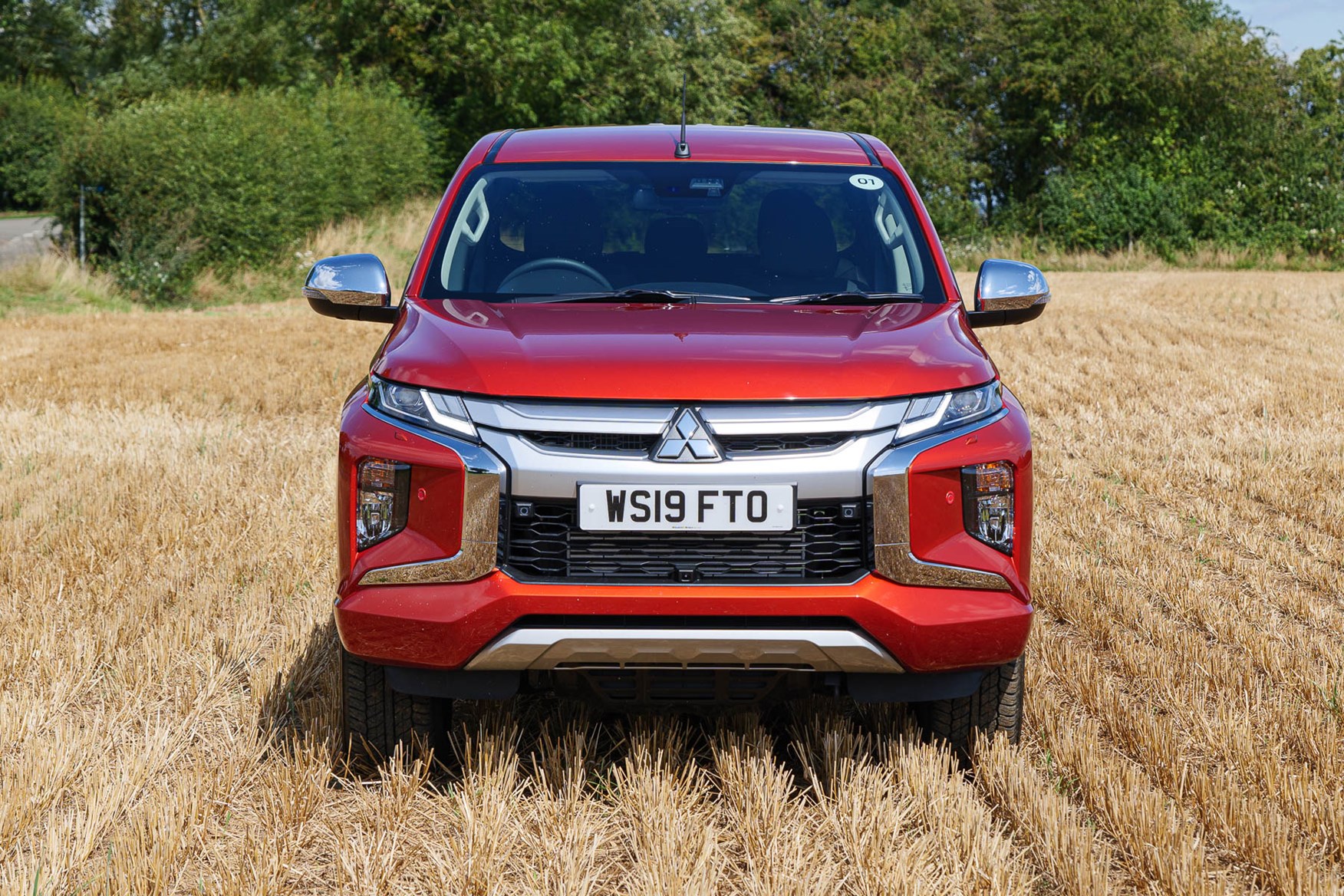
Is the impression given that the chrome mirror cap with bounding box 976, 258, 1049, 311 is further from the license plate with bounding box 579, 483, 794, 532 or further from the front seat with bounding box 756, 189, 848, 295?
the license plate with bounding box 579, 483, 794, 532

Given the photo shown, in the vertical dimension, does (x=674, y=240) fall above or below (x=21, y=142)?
below

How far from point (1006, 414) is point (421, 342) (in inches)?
59.9

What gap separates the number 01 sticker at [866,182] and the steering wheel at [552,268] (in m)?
1.01

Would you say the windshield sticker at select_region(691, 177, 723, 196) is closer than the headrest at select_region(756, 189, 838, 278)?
No

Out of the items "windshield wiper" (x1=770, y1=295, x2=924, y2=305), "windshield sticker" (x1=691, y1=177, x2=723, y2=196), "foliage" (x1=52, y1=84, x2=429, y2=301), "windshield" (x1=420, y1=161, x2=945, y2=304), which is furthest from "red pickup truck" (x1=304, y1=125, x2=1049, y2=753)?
"foliage" (x1=52, y1=84, x2=429, y2=301)

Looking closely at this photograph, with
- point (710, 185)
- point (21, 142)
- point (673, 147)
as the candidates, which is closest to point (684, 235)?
point (710, 185)

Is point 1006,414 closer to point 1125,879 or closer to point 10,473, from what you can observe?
point 1125,879

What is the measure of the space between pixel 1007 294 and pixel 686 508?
165 centimetres

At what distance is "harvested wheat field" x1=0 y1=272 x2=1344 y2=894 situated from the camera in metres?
3.13

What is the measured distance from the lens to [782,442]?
323 cm

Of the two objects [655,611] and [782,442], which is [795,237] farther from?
[655,611]

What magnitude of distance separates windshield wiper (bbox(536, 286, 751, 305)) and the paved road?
18324mm

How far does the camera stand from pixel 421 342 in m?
3.57

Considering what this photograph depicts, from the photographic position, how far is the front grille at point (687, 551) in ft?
10.6
